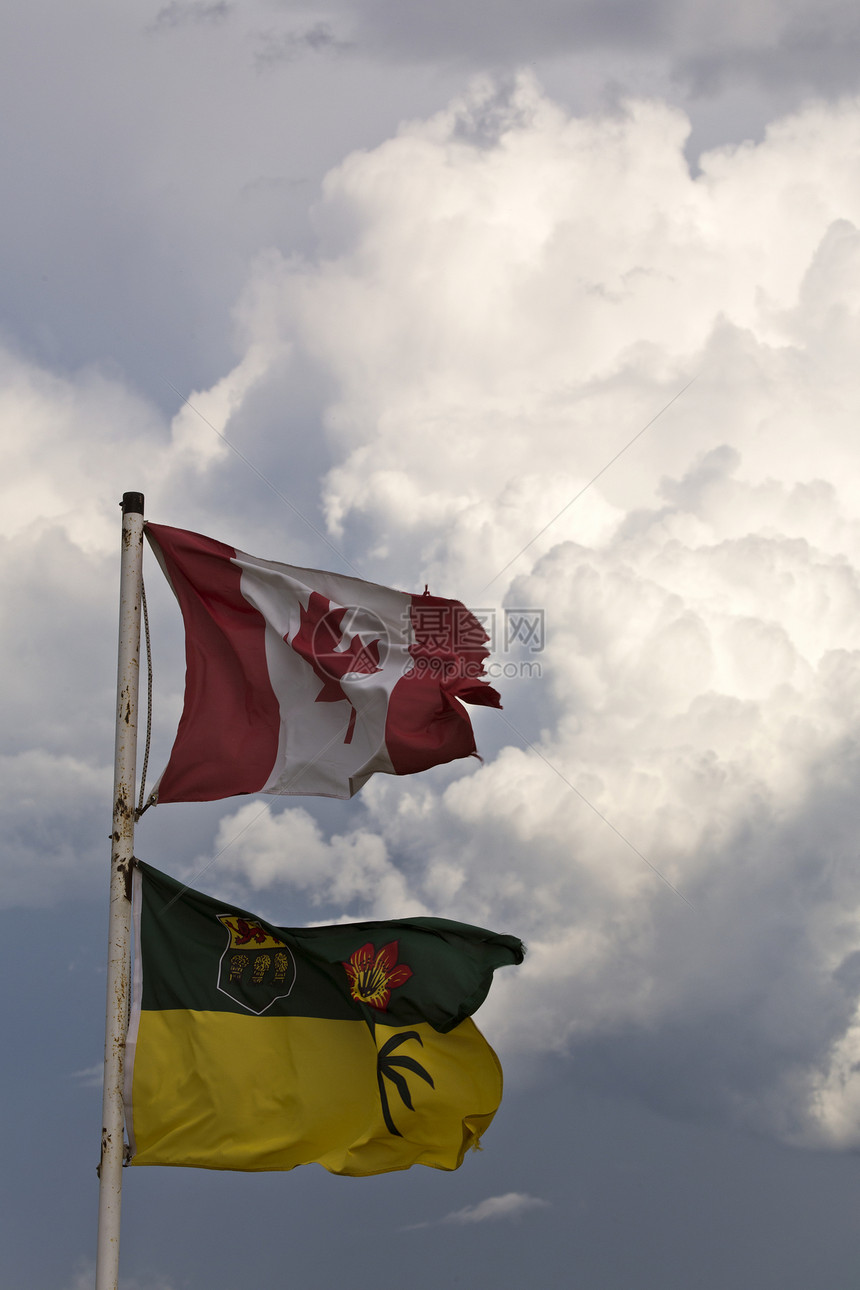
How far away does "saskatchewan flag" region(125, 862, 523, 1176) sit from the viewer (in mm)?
13094

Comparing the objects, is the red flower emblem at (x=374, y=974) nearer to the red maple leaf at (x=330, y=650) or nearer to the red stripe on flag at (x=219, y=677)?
the red stripe on flag at (x=219, y=677)

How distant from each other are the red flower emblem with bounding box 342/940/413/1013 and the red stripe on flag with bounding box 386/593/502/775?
222 centimetres

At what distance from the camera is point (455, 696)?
1506 cm

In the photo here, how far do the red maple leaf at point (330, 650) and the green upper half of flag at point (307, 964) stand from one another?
2478mm

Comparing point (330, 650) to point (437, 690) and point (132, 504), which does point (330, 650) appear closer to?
point (437, 690)

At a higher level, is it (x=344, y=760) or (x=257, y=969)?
(x=344, y=760)

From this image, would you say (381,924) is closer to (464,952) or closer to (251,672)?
(464,952)

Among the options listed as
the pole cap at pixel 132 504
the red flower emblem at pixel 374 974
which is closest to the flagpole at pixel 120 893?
the pole cap at pixel 132 504

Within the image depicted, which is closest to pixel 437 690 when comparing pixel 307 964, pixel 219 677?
pixel 219 677

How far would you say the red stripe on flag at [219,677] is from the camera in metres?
13.7

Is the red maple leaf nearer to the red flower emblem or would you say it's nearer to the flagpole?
the flagpole

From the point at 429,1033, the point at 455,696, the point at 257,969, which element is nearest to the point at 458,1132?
the point at 429,1033

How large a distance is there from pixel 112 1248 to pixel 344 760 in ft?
18.9

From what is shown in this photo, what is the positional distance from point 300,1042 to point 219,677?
4390 millimetres
